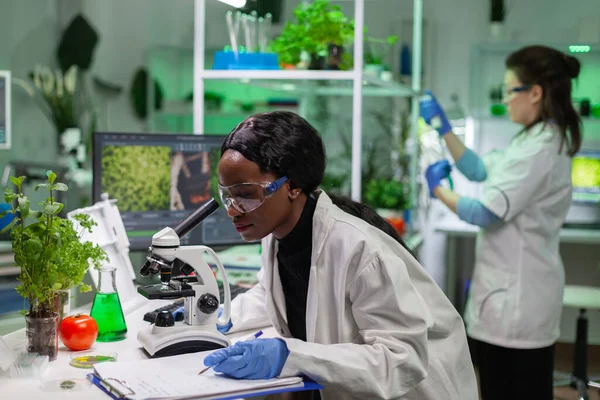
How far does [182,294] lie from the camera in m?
1.61

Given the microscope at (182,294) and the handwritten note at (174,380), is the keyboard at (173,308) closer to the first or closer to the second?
the microscope at (182,294)

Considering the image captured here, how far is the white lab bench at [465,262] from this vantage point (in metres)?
4.47

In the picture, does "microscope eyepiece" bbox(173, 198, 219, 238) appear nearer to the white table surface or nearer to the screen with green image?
the white table surface

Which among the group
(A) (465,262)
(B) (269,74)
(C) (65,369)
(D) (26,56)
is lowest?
(A) (465,262)

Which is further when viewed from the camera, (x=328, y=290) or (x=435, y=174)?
(x=435, y=174)

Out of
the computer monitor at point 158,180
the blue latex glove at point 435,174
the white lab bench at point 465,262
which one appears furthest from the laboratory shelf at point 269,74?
the white lab bench at point 465,262

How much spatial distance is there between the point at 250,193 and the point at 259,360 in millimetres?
334

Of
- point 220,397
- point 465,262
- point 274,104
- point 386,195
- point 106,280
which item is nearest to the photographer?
point 220,397

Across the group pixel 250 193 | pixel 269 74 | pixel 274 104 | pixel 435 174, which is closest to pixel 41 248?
pixel 250 193

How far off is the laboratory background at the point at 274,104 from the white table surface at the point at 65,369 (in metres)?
0.19

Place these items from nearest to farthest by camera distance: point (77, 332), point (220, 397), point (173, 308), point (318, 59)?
point (220, 397)
point (77, 332)
point (173, 308)
point (318, 59)

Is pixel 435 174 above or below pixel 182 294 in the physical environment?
above

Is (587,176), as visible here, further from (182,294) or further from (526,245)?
(182,294)

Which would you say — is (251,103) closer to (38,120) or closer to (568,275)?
(38,120)
